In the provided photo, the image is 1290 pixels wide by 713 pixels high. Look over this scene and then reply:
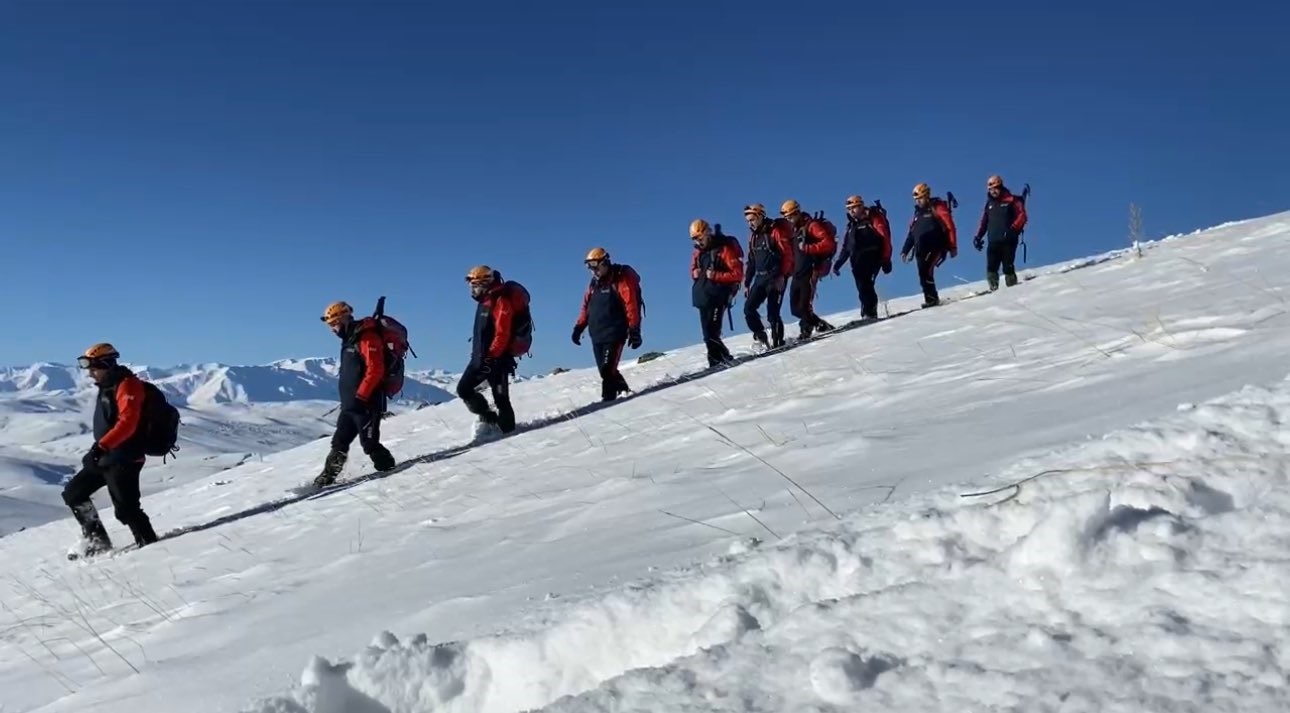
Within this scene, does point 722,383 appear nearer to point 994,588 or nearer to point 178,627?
point 178,627

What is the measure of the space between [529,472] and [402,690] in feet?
14.7

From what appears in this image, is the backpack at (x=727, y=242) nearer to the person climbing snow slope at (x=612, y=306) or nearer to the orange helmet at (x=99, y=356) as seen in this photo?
the person climbing snow slope at (x=612, y=306)

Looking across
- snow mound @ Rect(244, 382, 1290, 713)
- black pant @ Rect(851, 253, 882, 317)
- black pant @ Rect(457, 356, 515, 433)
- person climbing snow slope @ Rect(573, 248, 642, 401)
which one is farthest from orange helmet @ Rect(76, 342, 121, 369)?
black pant @ Rect(851, 253, 882, 317)

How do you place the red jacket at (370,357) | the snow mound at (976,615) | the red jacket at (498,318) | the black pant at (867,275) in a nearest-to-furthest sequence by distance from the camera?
the snow mound at (976,615) < the red jacket at (370,357) < the red jacket at (498,318) < the black pant at (867,275)

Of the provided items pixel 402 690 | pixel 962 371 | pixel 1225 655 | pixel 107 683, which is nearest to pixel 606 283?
pixel 962 371

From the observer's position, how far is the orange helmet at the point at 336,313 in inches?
356

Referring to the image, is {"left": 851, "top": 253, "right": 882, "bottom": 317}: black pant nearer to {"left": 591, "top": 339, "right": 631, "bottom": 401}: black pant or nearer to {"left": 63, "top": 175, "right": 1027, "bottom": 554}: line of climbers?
{"left": 63, "top": 175, "right": 1027, "bottom": 554}: line of climbers

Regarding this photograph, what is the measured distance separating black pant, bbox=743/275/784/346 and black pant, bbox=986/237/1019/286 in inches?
171

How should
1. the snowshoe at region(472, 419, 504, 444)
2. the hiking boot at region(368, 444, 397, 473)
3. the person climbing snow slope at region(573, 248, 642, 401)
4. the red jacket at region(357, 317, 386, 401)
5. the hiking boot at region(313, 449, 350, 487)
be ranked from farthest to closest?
the person climbing snow slope at region(573, 248, 642, 401) < the snowshoe at region(472, 419, 504, 444) < the hiking boot at region(313, 449, 350, 487) < the hiking boot at region(368, 444, 397, 473) < the red jacket at region(357, 317, 386, 401)

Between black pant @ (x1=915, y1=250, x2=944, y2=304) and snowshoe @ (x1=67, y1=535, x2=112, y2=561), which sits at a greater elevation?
black pant @ (x1=915, y1=250, x2=944, y2=304)

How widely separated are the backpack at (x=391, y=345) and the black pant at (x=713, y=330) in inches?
192

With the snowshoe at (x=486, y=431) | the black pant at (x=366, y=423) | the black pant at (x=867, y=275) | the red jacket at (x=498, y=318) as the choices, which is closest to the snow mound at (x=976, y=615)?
the black pant at (x=366, y=423)

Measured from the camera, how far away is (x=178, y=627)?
4.01m

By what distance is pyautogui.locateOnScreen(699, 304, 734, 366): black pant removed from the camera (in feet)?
41.1
